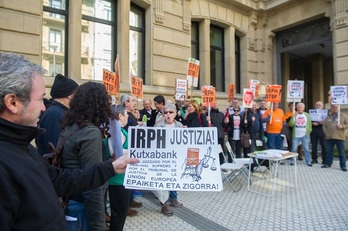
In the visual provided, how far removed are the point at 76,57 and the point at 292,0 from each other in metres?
10.6

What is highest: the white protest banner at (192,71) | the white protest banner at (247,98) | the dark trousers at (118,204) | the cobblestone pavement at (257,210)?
the white protest banner at (192,71)

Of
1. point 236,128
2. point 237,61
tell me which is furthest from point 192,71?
point 237,61

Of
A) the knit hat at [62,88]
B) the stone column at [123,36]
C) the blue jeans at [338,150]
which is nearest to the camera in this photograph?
the knit hat at [62,88]

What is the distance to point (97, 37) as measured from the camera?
33.8 feet

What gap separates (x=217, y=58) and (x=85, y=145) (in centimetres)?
1291

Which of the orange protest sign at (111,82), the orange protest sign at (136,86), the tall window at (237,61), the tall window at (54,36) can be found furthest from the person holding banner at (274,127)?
the tall window at (54,36)

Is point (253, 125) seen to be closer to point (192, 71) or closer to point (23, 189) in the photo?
point (192, 71)

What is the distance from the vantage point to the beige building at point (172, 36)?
29.8ft

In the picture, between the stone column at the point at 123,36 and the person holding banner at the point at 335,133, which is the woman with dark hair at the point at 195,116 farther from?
the person holding banner at the point at 335,133

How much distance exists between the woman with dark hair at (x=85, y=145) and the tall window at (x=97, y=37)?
769cm

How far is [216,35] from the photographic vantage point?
571 inches

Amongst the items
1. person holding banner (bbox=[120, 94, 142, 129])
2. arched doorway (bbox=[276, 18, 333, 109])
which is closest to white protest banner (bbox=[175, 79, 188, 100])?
Answer: person holding banner (bbox=[120, 94, 142, 129])

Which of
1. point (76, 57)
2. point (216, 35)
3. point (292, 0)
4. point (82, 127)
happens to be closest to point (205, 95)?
point (76, 57)

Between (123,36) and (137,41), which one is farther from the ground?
(137,41)
